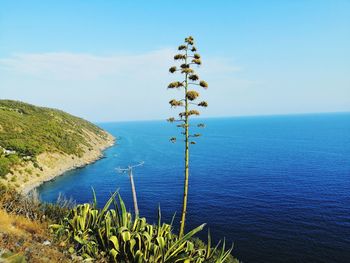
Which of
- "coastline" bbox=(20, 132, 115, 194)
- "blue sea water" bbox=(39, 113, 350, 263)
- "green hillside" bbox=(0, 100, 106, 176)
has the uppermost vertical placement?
"green hillside" bbox=(0, 100, 106, 176)

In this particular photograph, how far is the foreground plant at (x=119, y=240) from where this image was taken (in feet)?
29.9

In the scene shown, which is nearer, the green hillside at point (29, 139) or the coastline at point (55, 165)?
the coastline at point (55, 165)

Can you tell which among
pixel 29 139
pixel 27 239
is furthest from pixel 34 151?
pixel 27 239

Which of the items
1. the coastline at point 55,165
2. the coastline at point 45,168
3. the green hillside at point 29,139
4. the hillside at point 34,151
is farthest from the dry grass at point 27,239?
the coastline at point 55,165

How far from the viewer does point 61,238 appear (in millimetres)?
9516

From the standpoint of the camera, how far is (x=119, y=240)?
9469mm

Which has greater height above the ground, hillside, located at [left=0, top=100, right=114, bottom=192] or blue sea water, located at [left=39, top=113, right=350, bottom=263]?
hillside, located at [left=0, top=100, right=114, bottom=192]

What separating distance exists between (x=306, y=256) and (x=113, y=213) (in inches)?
1178

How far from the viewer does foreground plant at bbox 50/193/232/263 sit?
9102 millimetres

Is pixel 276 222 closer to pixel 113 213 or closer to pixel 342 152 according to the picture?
pixel 113 213

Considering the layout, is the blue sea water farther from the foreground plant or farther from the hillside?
the foreground plant

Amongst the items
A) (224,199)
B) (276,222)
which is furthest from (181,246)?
(224,199)

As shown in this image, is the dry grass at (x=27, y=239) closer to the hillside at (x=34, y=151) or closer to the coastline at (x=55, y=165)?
the hillside at (x=34, y=151)

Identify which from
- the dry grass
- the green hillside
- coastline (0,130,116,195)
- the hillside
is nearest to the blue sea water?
coastline (0,130,116,195)
